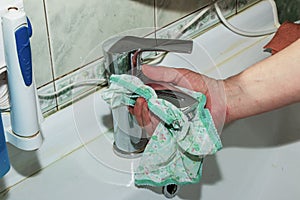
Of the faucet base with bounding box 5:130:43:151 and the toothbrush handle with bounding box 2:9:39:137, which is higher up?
the toothbrush handle with bounding box 2:9:39:137

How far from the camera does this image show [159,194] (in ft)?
3.08

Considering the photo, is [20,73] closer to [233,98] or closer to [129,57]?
[129,57]

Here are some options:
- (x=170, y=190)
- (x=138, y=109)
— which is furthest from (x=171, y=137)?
(x=170, y=190)

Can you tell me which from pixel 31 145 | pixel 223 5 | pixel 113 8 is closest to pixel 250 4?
pixel 223 5

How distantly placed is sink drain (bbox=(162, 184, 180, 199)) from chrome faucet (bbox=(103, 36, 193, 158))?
0.26 ft

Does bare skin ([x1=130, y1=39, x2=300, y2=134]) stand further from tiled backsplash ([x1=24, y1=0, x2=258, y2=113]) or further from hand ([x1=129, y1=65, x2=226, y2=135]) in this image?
tiled backsplash ([x1=24, y1=0, x2=258, y2=113])

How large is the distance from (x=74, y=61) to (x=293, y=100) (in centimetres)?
31

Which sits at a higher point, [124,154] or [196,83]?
[196,83]

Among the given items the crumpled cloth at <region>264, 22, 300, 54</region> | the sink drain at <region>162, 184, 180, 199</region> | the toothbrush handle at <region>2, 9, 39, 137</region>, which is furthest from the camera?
A: the crumpled cloth at <region>264, 22, 300, 54</region>

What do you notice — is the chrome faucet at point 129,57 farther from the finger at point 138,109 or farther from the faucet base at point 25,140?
the faucet base at point 25,140

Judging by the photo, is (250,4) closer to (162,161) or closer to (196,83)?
(196,83)

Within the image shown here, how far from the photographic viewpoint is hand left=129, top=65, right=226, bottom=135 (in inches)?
32.6

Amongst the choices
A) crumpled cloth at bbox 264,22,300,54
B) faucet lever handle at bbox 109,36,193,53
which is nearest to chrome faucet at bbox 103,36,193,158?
faucet lever handle at bbox 109,36,193,53

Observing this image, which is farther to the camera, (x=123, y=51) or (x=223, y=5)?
(x=223, y=5)
